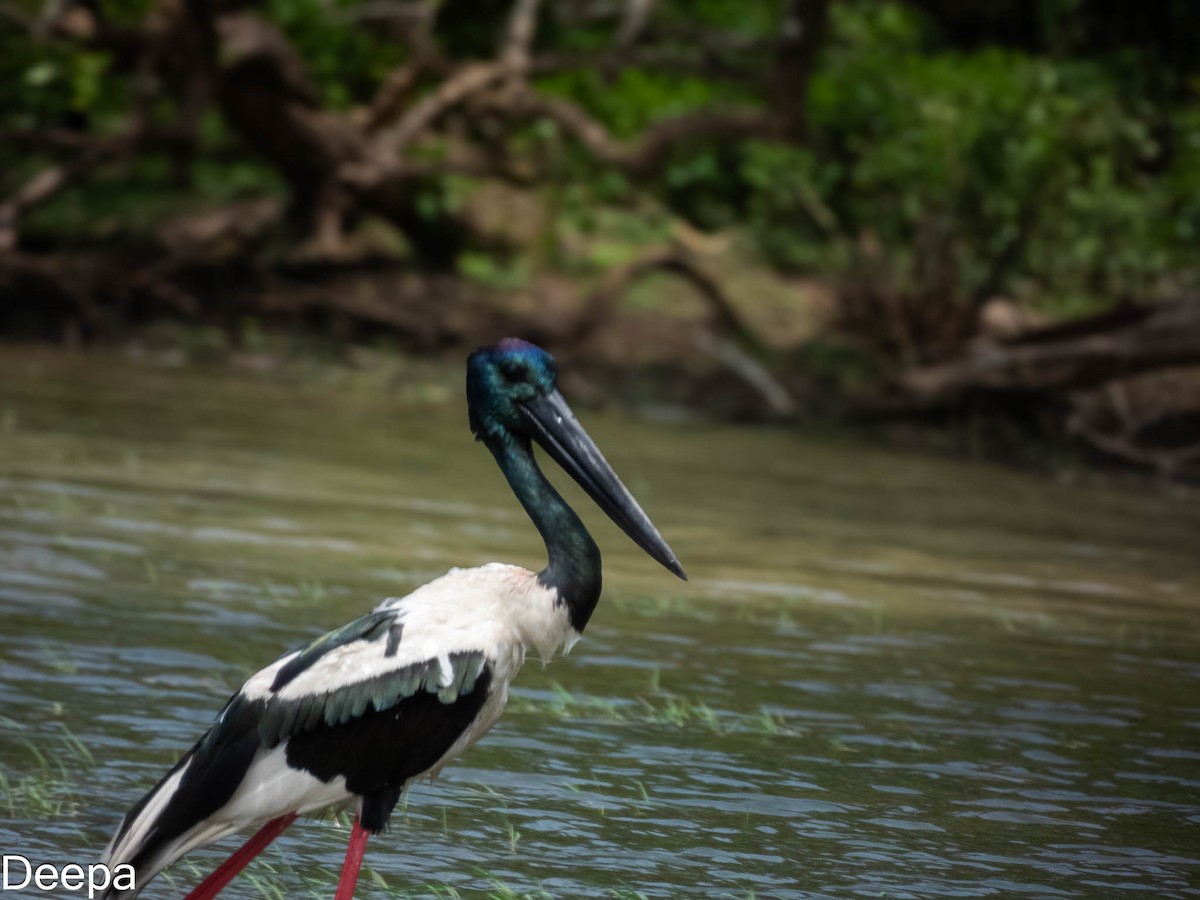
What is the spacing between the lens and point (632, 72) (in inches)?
863

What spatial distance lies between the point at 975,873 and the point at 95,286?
45.6 feet

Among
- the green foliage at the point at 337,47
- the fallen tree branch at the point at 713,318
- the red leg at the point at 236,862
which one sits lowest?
the fallen tree branch at the point at 713,318

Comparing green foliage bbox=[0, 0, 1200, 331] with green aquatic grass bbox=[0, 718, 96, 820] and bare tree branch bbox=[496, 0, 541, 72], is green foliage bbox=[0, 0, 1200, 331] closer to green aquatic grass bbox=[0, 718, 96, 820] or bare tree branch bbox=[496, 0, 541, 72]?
bare tree branch bbox=[496, 0, 541, 72]

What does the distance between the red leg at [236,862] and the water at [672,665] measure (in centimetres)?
36

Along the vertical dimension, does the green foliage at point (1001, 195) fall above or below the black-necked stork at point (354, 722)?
above

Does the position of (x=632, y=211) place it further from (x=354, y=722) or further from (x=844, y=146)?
(x=354, y=722)

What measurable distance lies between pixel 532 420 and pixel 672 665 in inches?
106

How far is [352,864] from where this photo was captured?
4.19 m

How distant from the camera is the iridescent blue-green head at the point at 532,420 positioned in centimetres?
486

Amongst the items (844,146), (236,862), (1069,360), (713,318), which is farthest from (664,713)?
(844,146)

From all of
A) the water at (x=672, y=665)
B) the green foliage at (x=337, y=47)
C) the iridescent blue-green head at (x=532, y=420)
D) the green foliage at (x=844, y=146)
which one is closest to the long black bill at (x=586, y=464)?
the iridescent blue-green head at (x=532, y=420)

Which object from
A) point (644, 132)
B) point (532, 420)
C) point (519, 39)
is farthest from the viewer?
point (644, 132)

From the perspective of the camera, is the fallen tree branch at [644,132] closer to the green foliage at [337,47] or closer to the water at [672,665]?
the green foliage at [337,47]

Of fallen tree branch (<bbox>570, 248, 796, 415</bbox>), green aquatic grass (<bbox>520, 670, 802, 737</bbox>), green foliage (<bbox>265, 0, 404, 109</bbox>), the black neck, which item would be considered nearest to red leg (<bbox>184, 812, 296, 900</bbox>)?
the black neck
